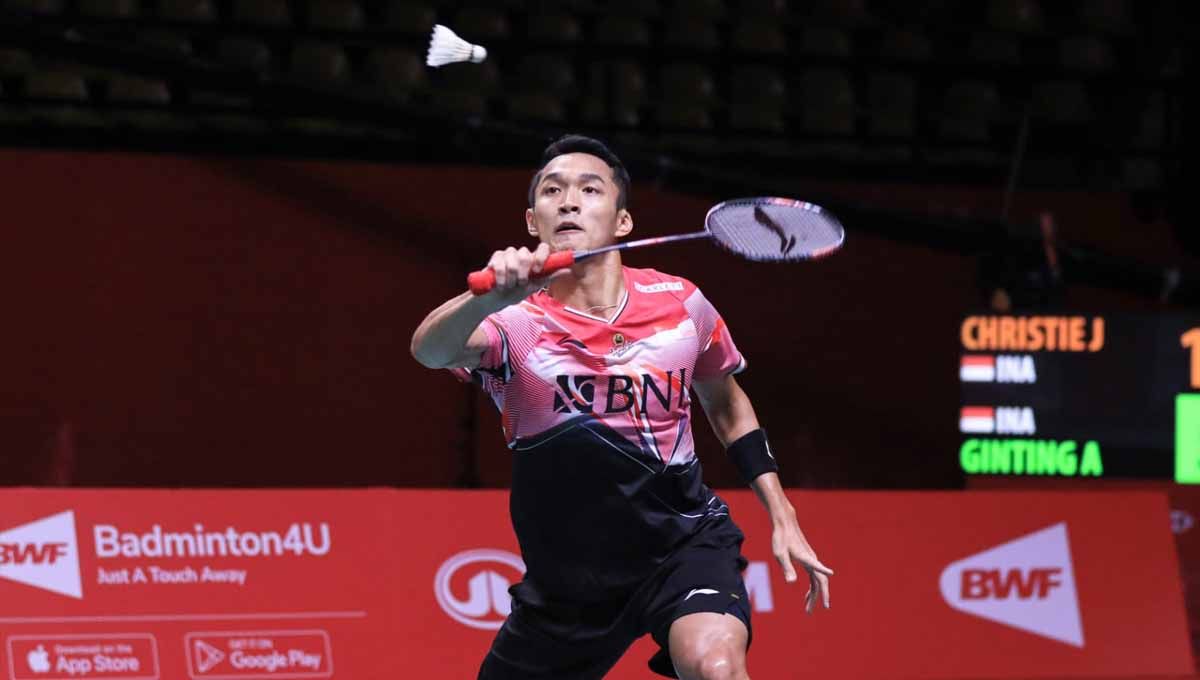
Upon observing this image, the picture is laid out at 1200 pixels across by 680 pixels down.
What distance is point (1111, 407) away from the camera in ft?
26.8

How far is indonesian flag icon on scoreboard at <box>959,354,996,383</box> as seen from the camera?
27.0ft

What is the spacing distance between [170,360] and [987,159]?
585cm

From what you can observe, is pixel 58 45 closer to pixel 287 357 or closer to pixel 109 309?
pixel 109 309

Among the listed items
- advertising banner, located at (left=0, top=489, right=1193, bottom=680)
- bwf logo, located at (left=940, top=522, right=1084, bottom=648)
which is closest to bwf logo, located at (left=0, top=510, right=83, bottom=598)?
advertising banner, located at (left=0, top=489, right=1193, bottom=680)

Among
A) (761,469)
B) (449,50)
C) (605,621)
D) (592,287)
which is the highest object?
(449,50)

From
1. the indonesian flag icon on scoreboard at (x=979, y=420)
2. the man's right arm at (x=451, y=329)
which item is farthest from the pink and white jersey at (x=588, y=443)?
the indonesian flag icon on scoreboard at (x=979, y=420)

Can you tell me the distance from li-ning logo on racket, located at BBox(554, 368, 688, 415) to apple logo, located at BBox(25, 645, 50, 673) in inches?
134

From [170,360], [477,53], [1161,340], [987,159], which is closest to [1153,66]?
[987,159]

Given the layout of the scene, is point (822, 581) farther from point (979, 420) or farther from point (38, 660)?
point (979, 420)

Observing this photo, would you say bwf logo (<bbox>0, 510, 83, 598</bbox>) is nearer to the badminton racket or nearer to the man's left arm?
the man's left arm

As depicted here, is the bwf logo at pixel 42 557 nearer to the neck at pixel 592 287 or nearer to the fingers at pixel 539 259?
the neck at pixel 592 287

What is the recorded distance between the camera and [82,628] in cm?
601

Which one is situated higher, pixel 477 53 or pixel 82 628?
pixel 477 53

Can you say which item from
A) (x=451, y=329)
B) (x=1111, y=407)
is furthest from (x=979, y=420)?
(x=451, y=329)
